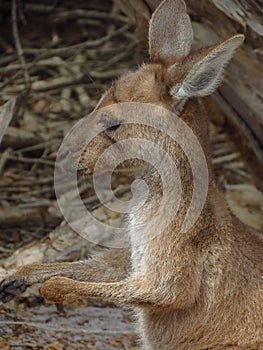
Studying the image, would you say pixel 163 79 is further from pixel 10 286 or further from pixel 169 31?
pixel 10 286

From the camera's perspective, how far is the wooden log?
17.3 feet

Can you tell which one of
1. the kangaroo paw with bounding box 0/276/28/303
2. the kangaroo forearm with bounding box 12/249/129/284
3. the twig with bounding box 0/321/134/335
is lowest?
the twig with bounding box 0/321/134/335

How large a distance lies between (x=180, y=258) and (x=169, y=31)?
118 centimetres

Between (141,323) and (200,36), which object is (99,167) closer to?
Result: (141,323)

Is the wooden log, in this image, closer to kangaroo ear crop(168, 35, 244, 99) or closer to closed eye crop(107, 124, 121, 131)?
kangaroo ear crop(168, 35, 244, 99)

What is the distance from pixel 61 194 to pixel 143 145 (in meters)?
2.05

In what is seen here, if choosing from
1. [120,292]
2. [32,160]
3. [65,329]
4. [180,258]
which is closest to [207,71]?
[180,258]

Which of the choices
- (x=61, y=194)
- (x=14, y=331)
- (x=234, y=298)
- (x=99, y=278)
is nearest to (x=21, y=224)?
(x=61, y=194)

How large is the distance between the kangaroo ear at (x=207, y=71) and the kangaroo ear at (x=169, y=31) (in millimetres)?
253

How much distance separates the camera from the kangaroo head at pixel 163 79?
14.7 feet

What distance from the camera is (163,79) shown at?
4.68 metres

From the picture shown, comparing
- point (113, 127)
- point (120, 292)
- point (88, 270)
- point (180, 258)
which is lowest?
point (88, 270)

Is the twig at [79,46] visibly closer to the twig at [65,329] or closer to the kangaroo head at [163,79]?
the twig at [65,329]

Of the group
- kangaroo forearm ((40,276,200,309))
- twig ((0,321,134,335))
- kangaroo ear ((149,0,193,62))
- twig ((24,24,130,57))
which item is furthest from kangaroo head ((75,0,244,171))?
twig ((24,24,130,57))
